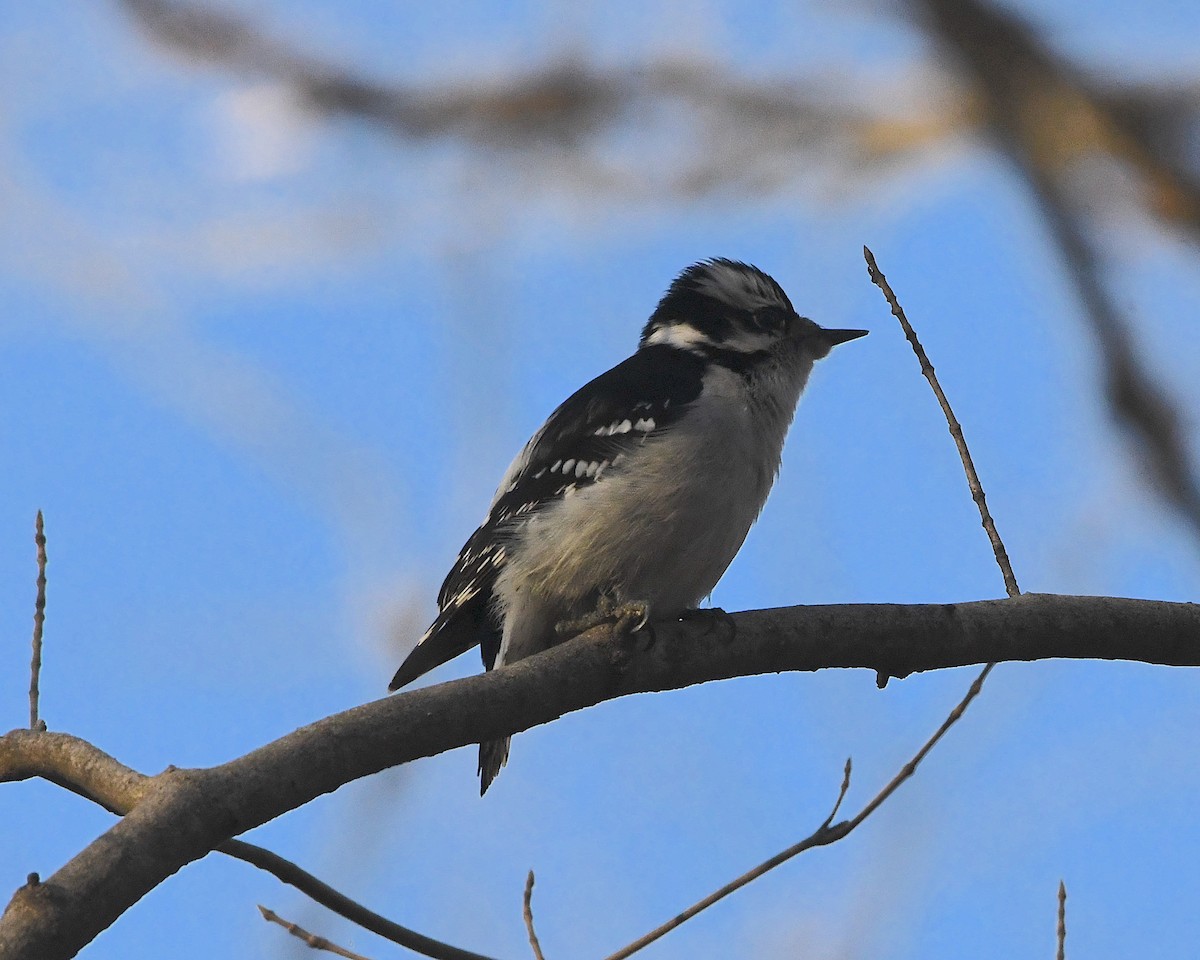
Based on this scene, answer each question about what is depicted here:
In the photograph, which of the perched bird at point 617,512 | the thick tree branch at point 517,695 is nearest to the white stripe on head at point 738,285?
the perched bird at point 617,512

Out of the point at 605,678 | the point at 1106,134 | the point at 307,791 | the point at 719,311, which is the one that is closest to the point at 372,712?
the point at 307,791

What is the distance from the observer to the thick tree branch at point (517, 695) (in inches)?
105

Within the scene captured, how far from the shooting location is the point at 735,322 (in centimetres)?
618

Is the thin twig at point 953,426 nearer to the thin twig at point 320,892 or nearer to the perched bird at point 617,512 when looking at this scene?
the perched bird at point 617,512

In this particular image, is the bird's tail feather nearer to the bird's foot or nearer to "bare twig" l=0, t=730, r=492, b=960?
the bird's foot

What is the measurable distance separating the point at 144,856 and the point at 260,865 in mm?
701

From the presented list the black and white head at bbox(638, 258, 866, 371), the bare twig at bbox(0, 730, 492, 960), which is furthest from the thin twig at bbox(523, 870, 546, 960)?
the black and white head at bbox(638, 258, 866, 371)

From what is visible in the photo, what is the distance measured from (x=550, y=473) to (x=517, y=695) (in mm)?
1926

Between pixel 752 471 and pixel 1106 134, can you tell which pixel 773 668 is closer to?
pixel 752 471

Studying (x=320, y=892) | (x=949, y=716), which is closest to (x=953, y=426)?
(x=949, y=716)

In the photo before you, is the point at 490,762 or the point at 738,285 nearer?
the point at 490,762

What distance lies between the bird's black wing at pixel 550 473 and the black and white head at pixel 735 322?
419 mm

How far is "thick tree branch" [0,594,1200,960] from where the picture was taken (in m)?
2.68

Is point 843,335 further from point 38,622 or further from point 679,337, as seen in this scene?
point 38,622
